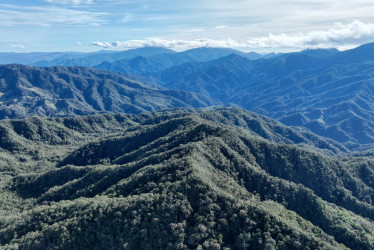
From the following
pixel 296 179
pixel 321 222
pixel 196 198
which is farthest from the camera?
pixel 296 179

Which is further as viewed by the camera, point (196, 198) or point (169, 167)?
point (169, 167)

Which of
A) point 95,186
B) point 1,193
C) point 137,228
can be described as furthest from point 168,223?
point 1,193

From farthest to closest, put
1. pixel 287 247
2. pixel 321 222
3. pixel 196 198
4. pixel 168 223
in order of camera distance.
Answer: pixel 321 222
pixel 196 198
pixel 168 223
pixel 287 247

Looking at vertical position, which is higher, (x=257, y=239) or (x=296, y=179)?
(x=257, y=239)

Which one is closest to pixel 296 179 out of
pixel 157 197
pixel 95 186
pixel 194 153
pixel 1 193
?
pixel 194 153

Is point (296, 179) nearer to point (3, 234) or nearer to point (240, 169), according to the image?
point (240, 169)

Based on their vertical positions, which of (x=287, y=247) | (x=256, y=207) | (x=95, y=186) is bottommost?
(x=95, y=186)

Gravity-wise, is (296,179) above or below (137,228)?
below

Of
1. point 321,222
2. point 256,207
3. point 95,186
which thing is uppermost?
point 256,207

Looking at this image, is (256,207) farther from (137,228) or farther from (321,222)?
(321,222)
